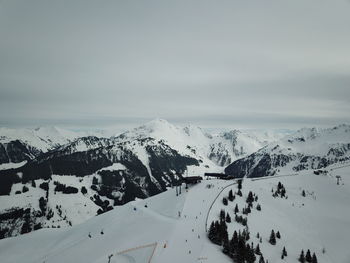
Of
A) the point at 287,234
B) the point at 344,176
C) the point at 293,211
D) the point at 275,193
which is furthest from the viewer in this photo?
the point at 344,176

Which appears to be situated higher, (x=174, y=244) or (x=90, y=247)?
(x=174, y=244)

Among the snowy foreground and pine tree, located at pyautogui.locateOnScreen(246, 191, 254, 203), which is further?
pine tree, located at pyautogui.locateOnScreen(246, 191, 254, 203)

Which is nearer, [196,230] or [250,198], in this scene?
[196,230]

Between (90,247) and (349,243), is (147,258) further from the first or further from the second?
(349,243)

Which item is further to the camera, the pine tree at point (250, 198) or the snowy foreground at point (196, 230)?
the pine tree at point (250, 198)

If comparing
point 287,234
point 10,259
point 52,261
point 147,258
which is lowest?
point 10,259

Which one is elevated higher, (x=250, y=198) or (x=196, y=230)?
(x=196, y=230)

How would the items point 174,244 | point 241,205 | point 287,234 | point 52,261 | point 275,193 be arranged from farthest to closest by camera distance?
point 275,193 → point 241,205 → point 287,234 → point 52,261 → point 174,244

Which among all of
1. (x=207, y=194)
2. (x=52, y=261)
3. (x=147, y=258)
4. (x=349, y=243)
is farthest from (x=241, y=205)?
(x=52, y=261)
